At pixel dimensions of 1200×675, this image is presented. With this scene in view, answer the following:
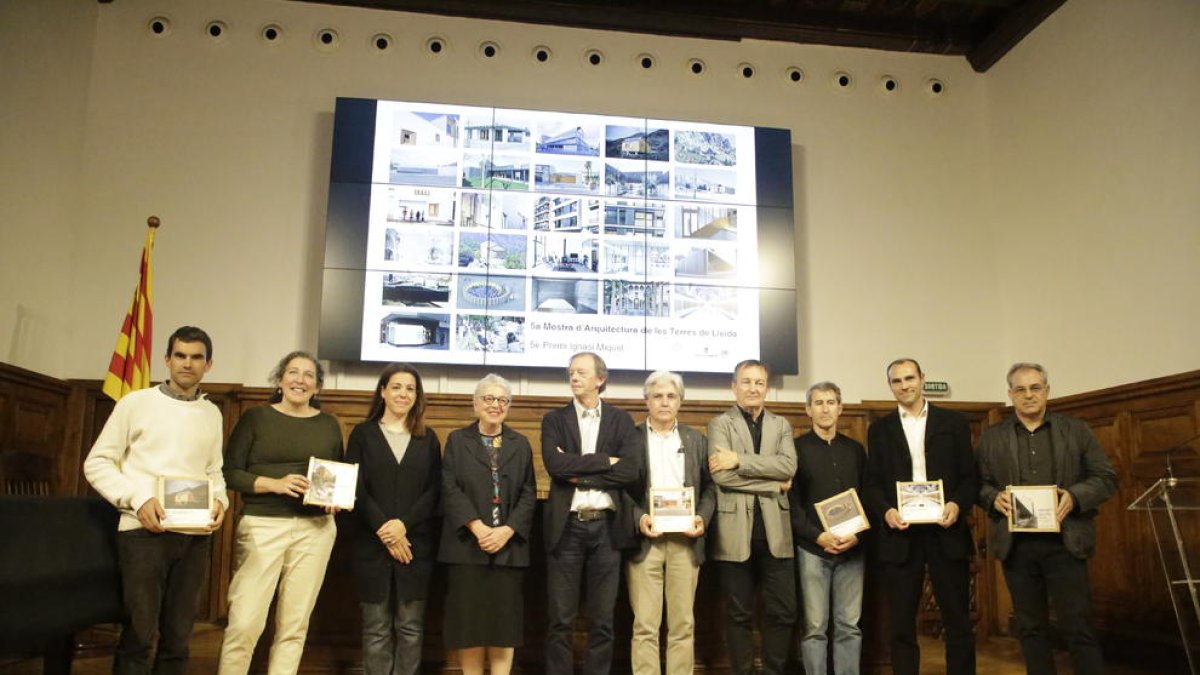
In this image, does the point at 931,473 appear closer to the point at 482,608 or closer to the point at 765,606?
the point at 765,606

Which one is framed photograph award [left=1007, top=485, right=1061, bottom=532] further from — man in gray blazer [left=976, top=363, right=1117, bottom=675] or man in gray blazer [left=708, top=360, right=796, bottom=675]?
man in gray blazer [left=708, top=360, right=796, bottom=675]

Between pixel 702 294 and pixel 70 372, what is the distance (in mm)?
4409

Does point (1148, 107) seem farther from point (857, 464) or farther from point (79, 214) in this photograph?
point (79, 214)

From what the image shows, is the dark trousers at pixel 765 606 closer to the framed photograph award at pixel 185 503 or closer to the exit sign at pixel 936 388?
the framed photograph award at pixel 185 503

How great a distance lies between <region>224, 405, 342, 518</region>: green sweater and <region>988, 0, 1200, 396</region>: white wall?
15.8 ft

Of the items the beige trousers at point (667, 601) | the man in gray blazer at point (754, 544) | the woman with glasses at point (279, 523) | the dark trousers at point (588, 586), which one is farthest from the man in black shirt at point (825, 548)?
the woman with glasses at point (279, 523)

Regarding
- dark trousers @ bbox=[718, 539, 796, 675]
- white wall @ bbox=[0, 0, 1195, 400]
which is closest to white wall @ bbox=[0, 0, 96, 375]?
white wall @ bbox=[0, 0, 1195, 400]

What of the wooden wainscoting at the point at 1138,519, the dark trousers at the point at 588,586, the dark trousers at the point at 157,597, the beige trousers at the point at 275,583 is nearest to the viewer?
the dark trousers at the point at 157,597

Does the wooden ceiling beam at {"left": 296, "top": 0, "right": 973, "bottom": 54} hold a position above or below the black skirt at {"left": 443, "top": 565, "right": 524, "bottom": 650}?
above

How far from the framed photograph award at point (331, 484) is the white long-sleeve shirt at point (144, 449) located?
0.34 m

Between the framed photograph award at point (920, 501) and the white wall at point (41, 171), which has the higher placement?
the white wall at point (41, 171)

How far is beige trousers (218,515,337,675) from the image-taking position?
346 cm

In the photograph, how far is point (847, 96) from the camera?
281 inches

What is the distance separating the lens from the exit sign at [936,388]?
6.68 m
